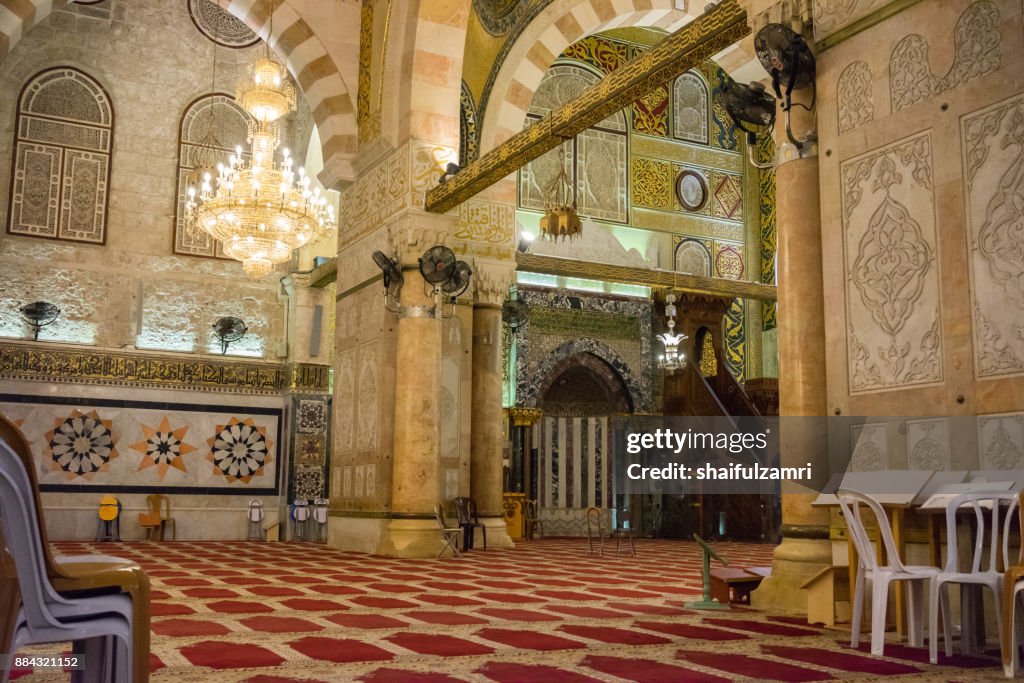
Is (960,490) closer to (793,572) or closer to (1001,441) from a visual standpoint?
(1001,441)

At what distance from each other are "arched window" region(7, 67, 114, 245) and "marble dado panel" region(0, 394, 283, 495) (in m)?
2.27

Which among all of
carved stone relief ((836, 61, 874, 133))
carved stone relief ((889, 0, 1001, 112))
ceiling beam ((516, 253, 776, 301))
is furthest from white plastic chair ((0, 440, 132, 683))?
ceiling beam ((516, 253, 776, 301))

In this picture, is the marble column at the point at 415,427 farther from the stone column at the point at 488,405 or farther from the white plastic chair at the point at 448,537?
the stone column at the point at 488,405

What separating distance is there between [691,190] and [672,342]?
2.75 m

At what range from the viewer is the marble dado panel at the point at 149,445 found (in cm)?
1174

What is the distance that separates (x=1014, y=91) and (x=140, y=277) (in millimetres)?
11155

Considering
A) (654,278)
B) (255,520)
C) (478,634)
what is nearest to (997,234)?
(478,634)

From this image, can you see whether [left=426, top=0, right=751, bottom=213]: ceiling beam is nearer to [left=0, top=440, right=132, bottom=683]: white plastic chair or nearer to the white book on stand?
the white book on stand

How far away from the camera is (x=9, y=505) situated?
→ 1553 mm

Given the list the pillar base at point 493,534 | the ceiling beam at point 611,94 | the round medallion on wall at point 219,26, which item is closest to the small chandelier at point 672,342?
the pillar base at point 493,534

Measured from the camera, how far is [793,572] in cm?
450

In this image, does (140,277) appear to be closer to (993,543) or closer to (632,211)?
(632,211)

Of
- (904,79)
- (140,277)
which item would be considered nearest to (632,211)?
(140,277)

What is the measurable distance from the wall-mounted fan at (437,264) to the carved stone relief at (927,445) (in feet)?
16.7
